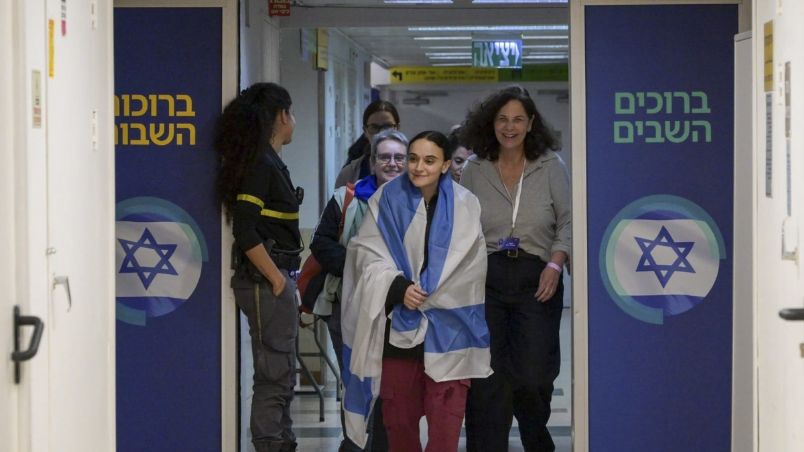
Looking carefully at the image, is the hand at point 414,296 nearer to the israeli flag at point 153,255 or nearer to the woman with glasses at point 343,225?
the woman with glasses at point 343,225

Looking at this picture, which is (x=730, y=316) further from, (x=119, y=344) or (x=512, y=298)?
(x=119, y=344)

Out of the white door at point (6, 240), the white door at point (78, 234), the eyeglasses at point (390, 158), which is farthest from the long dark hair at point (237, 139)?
the white door at point (6, 240)

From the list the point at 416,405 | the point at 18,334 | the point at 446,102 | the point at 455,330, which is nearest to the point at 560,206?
the point at 455,330

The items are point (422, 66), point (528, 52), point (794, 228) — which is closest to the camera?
point (794, 228)

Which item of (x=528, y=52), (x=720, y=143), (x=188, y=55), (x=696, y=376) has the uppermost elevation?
(x=528, y=52)

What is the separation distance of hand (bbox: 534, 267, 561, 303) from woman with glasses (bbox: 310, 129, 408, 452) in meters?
0.80

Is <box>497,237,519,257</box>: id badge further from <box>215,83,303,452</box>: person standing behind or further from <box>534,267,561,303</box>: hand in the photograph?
<box>215,83,303,452</box>: person standing behind

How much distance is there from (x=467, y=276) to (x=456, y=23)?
2.16 meters

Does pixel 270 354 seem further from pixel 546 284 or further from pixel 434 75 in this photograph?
pixel 434 75

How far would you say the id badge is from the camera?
5.29 metres

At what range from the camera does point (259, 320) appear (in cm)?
540

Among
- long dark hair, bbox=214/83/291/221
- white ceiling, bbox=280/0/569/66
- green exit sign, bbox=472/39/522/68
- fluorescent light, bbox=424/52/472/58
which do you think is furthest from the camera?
fluorescent light, bbox=424/52/472/58

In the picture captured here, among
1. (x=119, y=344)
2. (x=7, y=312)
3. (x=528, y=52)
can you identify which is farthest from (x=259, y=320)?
(x=528, y=52)

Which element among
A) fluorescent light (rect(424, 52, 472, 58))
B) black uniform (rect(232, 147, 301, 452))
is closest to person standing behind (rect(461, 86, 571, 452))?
black uniform (rect(232, 147, 301, 452))
